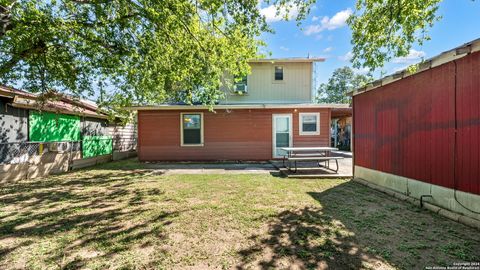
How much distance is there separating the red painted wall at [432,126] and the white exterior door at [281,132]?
4.96 m

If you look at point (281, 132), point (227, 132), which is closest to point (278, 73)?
point (281, 132)

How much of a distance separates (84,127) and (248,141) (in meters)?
7.68

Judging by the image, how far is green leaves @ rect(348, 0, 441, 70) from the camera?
179 inches

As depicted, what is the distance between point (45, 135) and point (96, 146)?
2.79m

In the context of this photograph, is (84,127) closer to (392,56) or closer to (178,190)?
(178,190)

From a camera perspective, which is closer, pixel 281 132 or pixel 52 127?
pixel 52 127

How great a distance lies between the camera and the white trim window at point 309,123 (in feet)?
36.3

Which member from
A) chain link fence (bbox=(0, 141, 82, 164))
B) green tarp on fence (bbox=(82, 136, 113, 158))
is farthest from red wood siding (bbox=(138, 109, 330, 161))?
chain link fence (bbox=(0, 141, 82, 164))

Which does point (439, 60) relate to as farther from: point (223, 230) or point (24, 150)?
point (24, 150)

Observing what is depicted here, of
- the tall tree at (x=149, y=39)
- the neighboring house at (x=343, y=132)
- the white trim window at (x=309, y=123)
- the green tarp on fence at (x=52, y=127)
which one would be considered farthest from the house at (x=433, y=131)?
the neighboring house at (x=343, y=132)

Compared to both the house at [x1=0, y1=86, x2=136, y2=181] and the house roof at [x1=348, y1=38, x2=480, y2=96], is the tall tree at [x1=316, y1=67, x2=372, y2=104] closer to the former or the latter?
the house at [x1=0, y1=86, x2=136, y2=181]

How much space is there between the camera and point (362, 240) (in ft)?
10.1

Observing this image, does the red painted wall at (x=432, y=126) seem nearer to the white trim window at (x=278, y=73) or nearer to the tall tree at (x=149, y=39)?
the tall tree at (x=149, y=39)

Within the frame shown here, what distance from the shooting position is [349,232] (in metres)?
3.31
